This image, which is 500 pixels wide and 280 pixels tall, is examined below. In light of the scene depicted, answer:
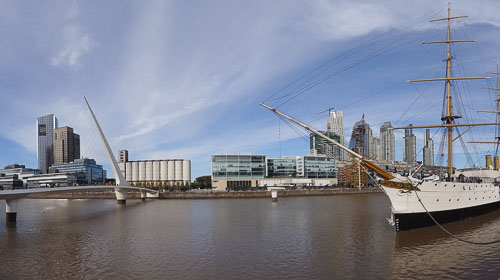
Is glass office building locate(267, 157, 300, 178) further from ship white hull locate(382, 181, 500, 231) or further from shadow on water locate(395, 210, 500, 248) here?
ship white hull locate(382, 181, 500, 231)

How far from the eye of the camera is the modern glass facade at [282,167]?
159500 mm

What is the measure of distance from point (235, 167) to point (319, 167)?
4251 centimetres

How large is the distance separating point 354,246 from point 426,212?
9639mm

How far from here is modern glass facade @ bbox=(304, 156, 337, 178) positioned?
157500 millimetres

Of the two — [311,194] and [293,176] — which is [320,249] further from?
[293,176]

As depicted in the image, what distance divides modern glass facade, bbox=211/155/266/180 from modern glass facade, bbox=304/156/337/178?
924 inches

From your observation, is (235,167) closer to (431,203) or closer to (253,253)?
(431,203)

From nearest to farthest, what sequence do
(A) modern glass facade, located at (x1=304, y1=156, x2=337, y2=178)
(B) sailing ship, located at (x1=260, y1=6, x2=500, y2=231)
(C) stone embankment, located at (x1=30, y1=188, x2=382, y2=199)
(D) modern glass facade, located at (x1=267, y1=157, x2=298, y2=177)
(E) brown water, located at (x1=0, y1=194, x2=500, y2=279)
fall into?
1. (E) brown water, located at (x1=0, y1=194, x2=500, y2=279)
2. (B) sailing ship, located at (x1=260, y1=6, x2=500, y2=231)
3. (C) stone embankment, located at (x1=30, y1=188, x2=382, y2=199)
4. (A) modern glass facade, located at (x1=304, y1=156, x2=337, y2=178)
5. (D) modern glass facade, located at (x1=267, y1=157, x2=298, y2=177)

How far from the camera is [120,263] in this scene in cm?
2105

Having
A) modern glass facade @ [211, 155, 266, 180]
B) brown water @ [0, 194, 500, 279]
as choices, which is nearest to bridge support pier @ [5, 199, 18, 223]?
brown water @ [0, 194, 500, 279]

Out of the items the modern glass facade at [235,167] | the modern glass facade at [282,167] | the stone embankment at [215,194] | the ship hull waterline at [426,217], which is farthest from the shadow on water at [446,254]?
the modern glass facade at [282,167]

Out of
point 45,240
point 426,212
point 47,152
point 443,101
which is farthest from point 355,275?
point 47,152

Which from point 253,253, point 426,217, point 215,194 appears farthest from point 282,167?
point 253,253

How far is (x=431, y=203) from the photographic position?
29.6m
